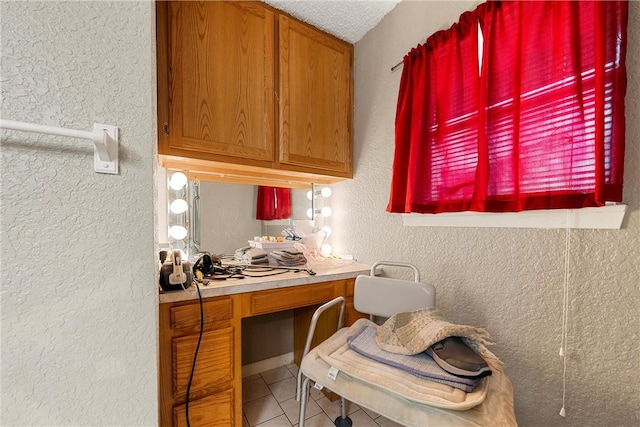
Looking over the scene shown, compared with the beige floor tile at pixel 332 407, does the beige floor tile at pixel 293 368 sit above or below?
below

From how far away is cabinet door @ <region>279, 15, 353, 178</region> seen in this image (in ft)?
4.78

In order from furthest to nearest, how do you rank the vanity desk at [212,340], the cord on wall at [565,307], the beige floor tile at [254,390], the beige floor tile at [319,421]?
the beige floor tile at [254,390] < the beige floor tile at [319,421] < the vanity desk at [212,340] < the cord on wall at [565,307]

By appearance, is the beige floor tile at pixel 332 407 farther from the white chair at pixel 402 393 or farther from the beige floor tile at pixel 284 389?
the white chair at pixel 402 393

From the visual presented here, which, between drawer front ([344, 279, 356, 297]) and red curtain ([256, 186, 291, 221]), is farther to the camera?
red curtain ([256, 186, 291, 221])

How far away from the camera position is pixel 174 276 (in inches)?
39.2

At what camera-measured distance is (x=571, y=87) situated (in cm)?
77

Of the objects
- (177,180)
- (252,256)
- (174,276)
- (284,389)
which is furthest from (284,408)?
(177,180)

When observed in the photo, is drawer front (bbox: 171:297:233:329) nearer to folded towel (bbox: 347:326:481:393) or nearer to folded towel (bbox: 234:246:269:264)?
folded towel (bbox: 234:246:269:264)

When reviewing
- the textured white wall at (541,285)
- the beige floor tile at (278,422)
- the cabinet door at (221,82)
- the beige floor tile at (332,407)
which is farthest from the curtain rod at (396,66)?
the beige floor tile at (278,422)

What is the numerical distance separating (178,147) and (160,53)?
0.42m

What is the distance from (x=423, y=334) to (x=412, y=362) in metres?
0.09

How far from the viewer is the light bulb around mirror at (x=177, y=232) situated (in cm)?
144

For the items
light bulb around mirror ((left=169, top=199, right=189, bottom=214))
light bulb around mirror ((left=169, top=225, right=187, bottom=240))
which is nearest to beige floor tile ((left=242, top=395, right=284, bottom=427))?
light bulb around mirror ((left=169, top=225, right=187, bottom=240))

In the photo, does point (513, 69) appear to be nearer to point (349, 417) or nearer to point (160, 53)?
point (160, 53)
